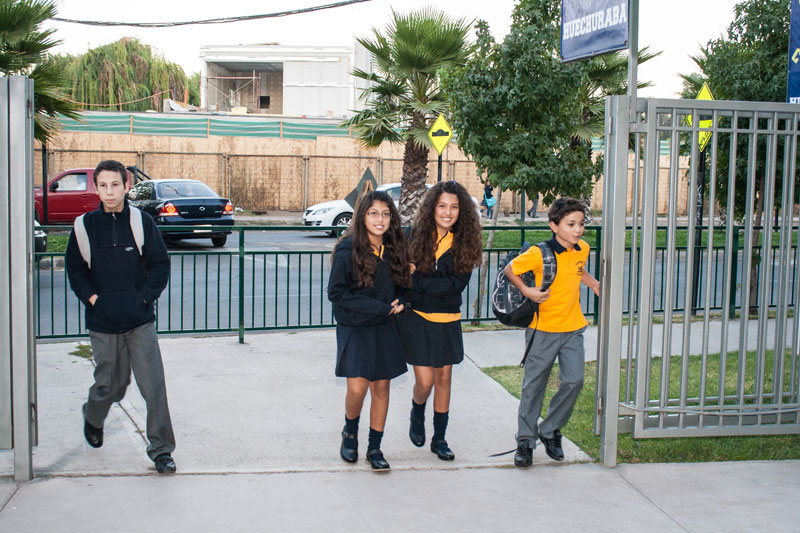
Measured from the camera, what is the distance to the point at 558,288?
4.92 m

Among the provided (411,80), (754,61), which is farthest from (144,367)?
(411,80)

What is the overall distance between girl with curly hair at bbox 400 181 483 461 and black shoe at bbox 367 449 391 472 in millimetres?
413

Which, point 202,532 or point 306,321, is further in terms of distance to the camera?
point 306,321

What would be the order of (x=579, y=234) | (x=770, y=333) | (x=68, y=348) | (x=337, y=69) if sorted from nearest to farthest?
(x=579, y=234), (x=68, y=348), (x=770, y=333), (x=337, y=69)

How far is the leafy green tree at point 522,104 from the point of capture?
30.4 feet

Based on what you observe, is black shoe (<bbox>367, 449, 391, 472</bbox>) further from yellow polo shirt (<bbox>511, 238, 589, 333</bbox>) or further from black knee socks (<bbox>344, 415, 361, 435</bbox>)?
yellow polo shirt (<bbox>511, 238, 589, 333</bbox>)

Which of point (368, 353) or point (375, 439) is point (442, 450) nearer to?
point (375, 439)

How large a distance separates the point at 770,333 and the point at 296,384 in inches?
225

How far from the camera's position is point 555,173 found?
31.9 feet

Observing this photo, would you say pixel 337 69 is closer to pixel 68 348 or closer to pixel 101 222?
pixel 68 348

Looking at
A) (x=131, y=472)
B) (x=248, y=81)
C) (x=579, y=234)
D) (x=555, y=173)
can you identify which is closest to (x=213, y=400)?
(x=131, y=472)

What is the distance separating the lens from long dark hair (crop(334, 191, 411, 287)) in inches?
183

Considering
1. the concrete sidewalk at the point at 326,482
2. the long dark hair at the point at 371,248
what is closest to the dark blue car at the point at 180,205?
the concrete sidewalk at the point at 326,482

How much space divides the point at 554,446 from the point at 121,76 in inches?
Result: 1668
